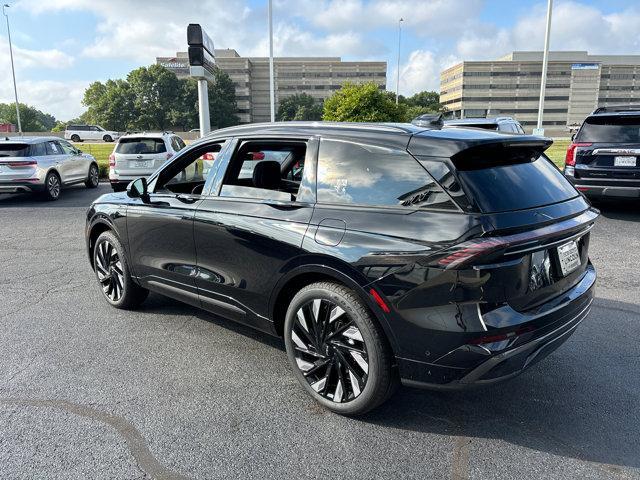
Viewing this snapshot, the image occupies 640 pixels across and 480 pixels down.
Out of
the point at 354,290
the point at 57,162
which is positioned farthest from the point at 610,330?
the point at 57,162

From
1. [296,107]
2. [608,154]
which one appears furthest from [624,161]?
[296,107]

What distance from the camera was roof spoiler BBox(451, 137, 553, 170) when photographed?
8.91 ft

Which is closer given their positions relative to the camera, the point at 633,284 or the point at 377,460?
the point at 377,460

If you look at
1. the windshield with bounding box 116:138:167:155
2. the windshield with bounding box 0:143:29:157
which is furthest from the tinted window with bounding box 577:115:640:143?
the windshield with bounding box 0:143:29:157

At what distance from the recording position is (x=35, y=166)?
Result: 12406 mm

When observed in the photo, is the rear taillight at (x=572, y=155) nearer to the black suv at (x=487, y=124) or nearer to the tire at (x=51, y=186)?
the black suv at (x=487, y=124)

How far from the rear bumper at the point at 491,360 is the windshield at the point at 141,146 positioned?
11.7m

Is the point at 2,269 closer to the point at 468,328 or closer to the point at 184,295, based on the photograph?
the point at 184,295

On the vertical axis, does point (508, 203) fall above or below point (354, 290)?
above

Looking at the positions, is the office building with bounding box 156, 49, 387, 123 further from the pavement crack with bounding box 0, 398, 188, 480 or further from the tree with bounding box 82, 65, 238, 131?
the pavement crack with bounding box 0, 398, 188, 480

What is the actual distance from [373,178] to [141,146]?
37.1 ft

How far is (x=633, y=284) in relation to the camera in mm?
5414

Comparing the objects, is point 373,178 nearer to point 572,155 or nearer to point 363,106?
point 572,155

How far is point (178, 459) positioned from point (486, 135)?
2.54 metres
